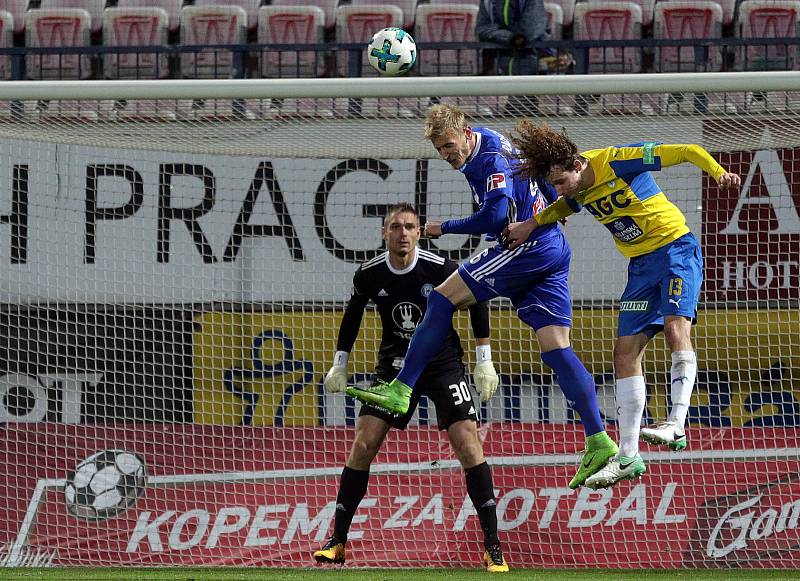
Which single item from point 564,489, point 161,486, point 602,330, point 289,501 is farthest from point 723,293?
point 161,486

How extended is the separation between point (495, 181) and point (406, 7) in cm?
592

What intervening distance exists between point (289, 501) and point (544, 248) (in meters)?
2.82

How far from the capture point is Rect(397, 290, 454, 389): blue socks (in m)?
5.50

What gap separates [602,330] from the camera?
766 cm

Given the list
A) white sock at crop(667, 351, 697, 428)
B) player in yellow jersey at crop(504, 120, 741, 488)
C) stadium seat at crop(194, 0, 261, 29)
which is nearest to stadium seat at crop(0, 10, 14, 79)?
stadium seat at crop(194, 0, 261, 29)

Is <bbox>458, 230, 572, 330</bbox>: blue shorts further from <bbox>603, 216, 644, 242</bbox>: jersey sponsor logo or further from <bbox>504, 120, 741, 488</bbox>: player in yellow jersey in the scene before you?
<bbox>603, 216, 644, 242</bbox>: jersey sponsor logo

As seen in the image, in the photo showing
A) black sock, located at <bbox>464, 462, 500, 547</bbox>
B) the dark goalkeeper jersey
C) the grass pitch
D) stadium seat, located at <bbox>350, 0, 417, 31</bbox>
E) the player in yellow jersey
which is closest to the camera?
the player in yellow jersey

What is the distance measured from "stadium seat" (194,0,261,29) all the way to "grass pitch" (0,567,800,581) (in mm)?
5683

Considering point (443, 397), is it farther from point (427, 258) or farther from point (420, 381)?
point (427, 258)

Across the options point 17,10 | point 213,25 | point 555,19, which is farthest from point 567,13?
point 17,10

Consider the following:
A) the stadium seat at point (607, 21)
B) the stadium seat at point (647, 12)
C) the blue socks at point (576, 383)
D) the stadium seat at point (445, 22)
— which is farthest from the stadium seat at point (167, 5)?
the blue socks at point (576, 383)

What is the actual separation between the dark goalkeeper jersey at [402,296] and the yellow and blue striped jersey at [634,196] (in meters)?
1.38

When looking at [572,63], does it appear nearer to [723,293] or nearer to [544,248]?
[723,293]

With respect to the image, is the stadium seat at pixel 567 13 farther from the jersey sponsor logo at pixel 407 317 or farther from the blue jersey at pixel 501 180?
the blue jersey at pixel 501 180
